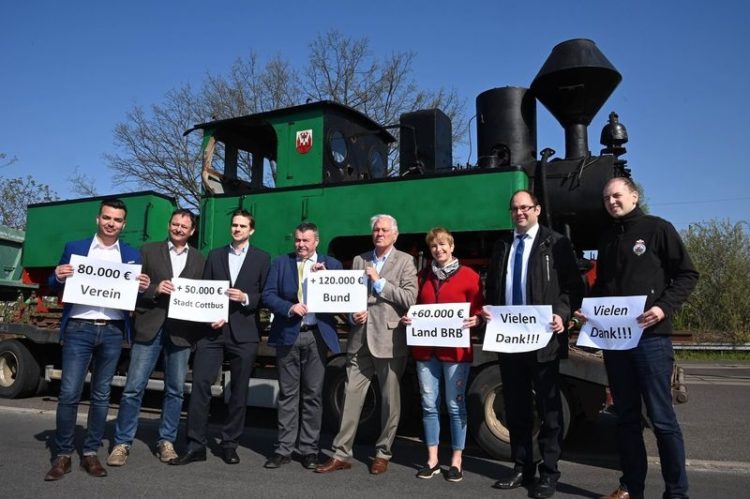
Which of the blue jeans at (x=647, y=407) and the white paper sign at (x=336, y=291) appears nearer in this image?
the blue jeans at (x=647, y=407)

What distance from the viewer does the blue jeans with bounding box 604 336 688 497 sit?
3.27m

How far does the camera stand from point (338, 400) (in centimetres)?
538

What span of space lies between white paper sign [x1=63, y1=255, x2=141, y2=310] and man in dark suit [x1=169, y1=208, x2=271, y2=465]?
0.61 meters

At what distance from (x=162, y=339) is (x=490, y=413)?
2.66 metres

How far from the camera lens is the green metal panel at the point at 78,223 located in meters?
6.86

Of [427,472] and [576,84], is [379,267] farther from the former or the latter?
[576,84]

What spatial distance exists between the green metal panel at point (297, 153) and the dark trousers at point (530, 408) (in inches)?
123

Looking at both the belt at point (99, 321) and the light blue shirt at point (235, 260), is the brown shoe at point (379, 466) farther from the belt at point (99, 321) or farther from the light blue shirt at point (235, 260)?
the belt at point (99, 321)

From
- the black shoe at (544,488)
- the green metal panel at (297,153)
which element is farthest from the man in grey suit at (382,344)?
the green metal panel at (297,153)

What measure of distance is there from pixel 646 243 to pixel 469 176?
224cm

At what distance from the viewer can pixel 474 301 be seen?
406 cm

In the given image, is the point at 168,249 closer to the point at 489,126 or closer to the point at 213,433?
the point at 213,433

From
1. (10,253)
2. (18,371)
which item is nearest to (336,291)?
(18,371)

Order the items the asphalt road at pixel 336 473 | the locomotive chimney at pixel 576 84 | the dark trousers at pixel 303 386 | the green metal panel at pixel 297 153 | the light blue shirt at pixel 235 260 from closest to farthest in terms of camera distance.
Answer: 1. the asphalt road at pixel 336 473
2. the dark trousers at pixel 303 386
3. the light blue shirt at pixel 235 260
4. the green metal panel at pixel 297 153
5. the locomotive chimney at pixel 576 84
